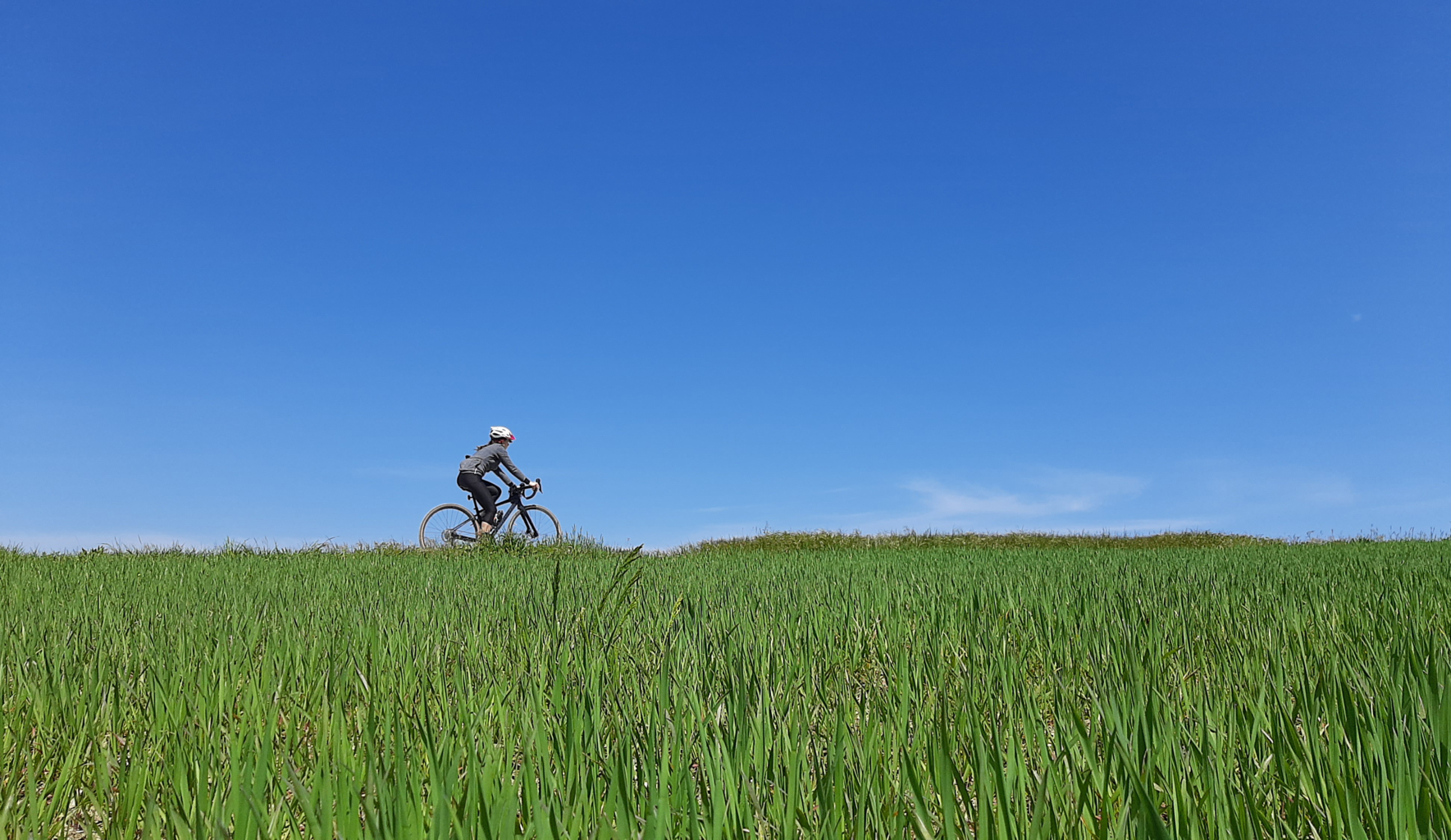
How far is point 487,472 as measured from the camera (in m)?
14.2

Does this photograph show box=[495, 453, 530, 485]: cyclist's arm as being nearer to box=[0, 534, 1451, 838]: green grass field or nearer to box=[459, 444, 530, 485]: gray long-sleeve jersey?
box=[459, 444, 530, 485]: gray long-sleeve jersey

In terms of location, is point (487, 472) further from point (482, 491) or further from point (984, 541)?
point (984, 541)

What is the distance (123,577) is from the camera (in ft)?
23.3

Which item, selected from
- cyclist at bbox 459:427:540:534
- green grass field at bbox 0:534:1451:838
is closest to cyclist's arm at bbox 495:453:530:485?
cyclist at bbox 459:427:540:534

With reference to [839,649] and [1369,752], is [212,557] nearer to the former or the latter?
[839,649]

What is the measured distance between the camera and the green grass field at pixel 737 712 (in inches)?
55.4

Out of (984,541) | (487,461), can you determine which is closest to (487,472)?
(487,461)

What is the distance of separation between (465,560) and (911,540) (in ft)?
37.5

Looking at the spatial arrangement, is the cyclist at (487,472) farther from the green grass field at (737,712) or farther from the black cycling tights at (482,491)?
the green grass field at (737,712)

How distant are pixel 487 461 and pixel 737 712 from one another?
12.9 metres

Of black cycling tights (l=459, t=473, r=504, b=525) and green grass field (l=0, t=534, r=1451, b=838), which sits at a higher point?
black cycling tights (l=459, t=473, r=504, b=525)

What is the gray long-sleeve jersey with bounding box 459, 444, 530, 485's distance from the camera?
45.5 feet

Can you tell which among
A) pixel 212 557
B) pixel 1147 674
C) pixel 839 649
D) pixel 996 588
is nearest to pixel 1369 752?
pixel 1147 674

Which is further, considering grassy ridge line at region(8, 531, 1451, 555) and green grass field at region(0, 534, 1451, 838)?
grassy ridge line at region(8, 531, 1451, 555)
